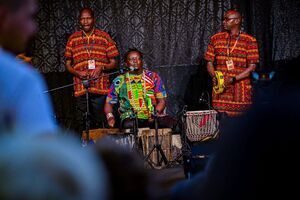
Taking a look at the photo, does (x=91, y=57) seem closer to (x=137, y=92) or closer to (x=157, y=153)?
(x=137, y=92)

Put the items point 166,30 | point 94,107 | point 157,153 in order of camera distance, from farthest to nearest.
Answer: point 166,30
point 94,107
point 157,153

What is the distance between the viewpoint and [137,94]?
7969 millimetres

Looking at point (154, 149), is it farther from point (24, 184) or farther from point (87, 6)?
point (24, 184)

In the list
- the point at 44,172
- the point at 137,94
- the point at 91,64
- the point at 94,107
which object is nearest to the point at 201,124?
the point at 137,94

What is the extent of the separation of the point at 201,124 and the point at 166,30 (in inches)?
80.1

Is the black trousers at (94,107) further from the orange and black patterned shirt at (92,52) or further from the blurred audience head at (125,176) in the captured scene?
the blurred audience head at (125,176)

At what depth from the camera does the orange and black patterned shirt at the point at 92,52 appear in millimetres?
8277

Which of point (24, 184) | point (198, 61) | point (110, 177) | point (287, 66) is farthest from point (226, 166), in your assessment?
point (198, 61)

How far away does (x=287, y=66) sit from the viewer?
181cm

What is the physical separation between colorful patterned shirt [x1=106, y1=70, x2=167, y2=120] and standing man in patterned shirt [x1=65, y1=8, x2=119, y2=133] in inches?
12.9

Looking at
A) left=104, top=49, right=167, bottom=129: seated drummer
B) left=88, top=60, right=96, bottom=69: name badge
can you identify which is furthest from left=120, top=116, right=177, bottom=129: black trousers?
left=88, top=60, right=96, bottom=69: name badge

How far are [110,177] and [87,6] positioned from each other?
27.3 ft

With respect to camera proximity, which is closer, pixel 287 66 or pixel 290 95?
pixel 290 95

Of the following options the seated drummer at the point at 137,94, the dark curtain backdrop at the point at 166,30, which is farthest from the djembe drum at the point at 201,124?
the dark curtain backdrop at the point at 166,30
